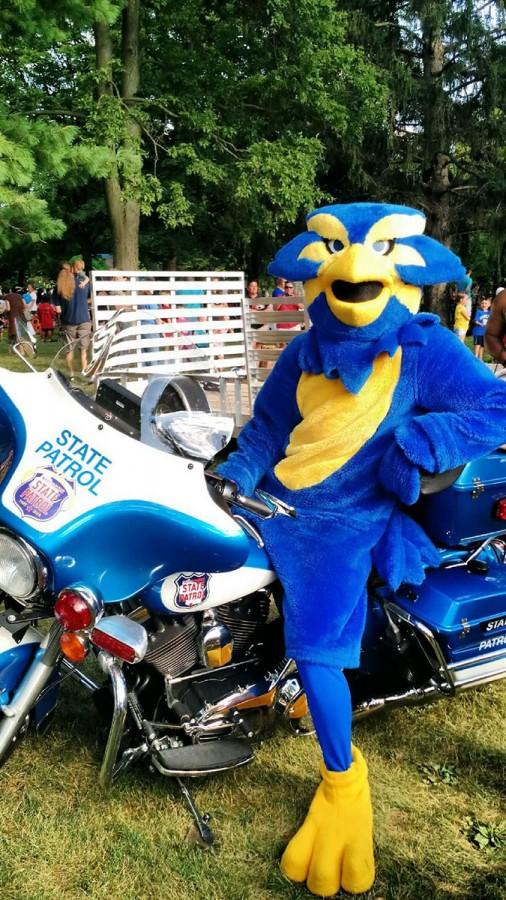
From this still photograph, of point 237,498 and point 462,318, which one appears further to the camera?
point 462,318

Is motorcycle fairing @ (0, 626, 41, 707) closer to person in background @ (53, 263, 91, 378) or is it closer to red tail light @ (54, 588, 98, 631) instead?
red tail light @ (54, 588, 98, 631)

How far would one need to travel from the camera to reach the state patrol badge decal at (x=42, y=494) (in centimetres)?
182

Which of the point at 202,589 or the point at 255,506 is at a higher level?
the point at 255,506

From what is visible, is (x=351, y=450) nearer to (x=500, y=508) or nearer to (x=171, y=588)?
(x=500, y=508)

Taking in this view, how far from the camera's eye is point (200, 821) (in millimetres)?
2365

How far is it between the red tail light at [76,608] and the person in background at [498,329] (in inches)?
142

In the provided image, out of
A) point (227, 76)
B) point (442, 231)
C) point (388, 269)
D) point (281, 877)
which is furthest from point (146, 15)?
point (281, 877)

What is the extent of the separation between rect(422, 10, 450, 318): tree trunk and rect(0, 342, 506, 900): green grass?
17.2 m

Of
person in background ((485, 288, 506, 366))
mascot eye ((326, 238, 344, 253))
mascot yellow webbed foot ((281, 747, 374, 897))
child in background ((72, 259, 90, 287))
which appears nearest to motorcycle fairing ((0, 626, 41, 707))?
mascot yellow webbed foot ((281, 747, 374, 897))

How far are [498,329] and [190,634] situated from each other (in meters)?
3.32

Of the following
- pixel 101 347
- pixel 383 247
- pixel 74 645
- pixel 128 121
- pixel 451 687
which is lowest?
pixel 451 687

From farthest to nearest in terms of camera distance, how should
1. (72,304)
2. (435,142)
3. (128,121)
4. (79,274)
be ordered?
1. (435,142)
2. (128,121)
3. (79,274)
4. (72,304)

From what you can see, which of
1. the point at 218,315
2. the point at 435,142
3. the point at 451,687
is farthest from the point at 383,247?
the point at 435,142

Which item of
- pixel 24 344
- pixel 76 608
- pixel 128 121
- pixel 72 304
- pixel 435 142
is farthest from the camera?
pixel 435 142
